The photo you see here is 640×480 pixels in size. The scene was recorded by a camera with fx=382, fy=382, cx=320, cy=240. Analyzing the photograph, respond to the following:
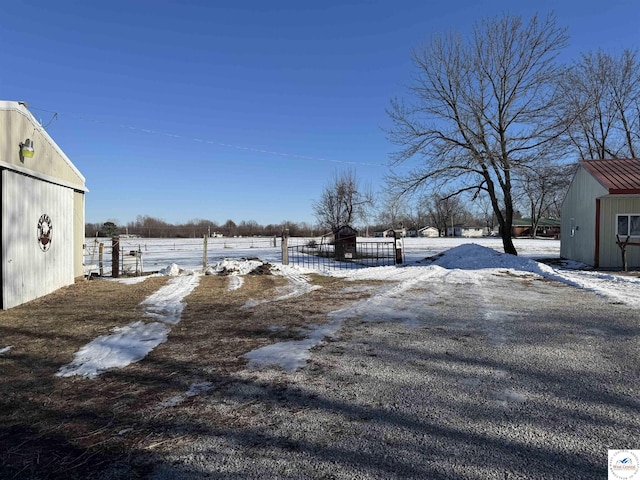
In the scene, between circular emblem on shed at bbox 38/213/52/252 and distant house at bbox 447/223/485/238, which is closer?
circular emblem on shed at bbox 38/213/52/252

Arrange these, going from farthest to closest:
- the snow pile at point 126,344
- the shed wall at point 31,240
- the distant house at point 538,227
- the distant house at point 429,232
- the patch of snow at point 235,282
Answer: the distant house at point 429,232 < the distant house at point 538,227 < the patch of snow at point 235,282 < the shed wall at point 31,240 < the snow pile at point 126,344

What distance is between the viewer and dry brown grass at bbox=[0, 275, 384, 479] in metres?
2.41

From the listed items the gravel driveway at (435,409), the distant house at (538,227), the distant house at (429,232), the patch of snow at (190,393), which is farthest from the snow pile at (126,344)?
the distant house at (429,232)

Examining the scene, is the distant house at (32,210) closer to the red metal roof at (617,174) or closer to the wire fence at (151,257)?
the wire fence at (151,257)

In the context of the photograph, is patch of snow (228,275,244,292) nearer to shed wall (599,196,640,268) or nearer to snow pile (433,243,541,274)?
snow pile (433,243,541,274)

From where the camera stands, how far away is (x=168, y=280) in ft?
36.0

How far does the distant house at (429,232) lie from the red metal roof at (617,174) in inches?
3225

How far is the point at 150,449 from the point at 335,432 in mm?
1180

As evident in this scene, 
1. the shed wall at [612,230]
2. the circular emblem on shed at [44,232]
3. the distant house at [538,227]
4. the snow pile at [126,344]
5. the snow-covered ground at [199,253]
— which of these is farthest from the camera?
the distant house at [538,227]

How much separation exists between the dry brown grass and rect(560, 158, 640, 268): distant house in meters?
12.4

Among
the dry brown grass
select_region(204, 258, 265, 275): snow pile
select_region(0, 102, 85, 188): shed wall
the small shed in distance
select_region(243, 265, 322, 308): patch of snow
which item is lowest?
the dry brown grass

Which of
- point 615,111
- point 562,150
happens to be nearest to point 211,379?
point 562,150

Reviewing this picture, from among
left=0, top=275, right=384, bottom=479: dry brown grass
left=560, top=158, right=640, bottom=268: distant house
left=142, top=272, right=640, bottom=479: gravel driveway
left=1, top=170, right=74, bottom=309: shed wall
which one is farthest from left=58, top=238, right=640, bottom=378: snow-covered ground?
left=560, top=158, right=640, bottom=268: distant house

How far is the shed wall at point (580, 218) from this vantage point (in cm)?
1498
